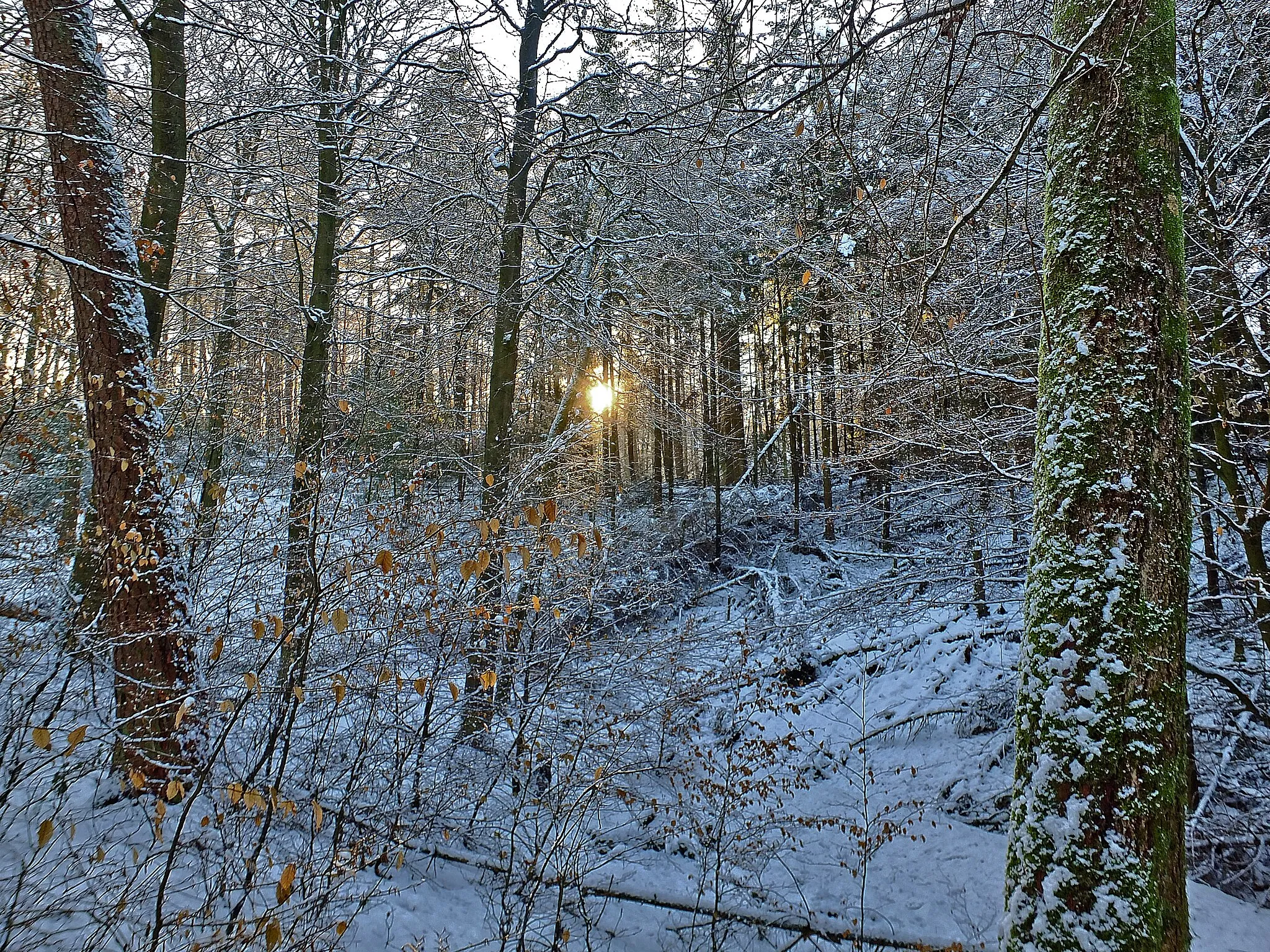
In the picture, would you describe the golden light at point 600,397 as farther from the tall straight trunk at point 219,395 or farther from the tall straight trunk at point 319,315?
the tall straight trunk at point 219,395

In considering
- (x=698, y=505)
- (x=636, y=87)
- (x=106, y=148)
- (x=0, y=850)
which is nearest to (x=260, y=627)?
(x=0, y=850)

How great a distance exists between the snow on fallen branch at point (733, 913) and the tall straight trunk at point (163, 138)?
17.5 ft

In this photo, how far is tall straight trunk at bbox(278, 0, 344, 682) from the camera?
4465mm

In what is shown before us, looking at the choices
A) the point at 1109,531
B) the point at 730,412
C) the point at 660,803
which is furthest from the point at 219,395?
the point at 730,412

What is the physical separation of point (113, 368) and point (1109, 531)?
5890 mm

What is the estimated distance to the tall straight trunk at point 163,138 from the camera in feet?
18.1

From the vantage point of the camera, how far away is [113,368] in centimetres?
435

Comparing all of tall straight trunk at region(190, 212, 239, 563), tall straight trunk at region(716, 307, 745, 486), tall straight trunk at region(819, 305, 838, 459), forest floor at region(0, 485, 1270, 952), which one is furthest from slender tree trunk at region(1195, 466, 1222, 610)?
tall straight trunk at region(190, 212, 239, 563)

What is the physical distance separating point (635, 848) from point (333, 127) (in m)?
8.31

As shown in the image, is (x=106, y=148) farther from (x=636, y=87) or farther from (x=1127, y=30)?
(x=1127, y=30)

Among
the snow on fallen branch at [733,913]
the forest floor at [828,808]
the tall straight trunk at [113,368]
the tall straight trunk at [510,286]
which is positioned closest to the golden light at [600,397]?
the tall straight trunk at [510,286]

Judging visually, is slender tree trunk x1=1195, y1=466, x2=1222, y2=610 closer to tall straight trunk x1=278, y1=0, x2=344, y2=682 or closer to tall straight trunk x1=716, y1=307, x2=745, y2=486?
tall straight trunk x1=716, y1=307, x2=745, y2=486

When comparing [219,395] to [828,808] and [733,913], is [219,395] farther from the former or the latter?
[828,808]

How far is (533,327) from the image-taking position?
9.22m
